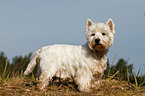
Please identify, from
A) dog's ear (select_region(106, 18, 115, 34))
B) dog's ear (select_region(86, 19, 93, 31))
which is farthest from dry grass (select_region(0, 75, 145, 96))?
dog's ear (select_region(86, 19, 93, 31))

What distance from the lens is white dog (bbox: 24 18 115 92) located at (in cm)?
607

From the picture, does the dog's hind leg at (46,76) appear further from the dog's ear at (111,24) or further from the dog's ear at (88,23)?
the dog's ear at (111,24)

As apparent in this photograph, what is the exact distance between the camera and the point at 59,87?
20.9ft

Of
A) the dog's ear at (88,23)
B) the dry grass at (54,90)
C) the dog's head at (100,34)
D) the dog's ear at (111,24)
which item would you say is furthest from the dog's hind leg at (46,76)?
the dog's ear at (111,24)

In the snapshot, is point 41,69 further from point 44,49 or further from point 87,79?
point 87,79

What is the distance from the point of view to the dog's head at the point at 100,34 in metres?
5.80

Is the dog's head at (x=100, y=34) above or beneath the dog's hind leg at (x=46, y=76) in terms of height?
above

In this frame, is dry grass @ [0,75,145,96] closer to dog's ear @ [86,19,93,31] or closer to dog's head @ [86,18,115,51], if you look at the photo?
dog's head @ [86,18,115,51]

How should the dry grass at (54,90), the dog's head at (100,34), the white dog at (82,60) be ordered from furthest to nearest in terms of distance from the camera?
the white dog at (82,60) < the dog's head at (100,34) < the dry grass at (54,90)

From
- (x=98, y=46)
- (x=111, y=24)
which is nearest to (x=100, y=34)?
(x=98, y=46)

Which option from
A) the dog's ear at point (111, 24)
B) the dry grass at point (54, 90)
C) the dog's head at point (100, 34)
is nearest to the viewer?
the dry grass at point (54, 90)

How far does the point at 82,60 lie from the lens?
627 cm

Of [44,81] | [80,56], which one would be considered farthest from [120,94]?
[44,81]

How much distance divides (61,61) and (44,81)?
74cm
